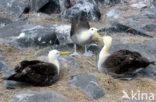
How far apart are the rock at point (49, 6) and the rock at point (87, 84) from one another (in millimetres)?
6355

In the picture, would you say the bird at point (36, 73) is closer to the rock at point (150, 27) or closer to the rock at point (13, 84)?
the rock at point (13, 84)

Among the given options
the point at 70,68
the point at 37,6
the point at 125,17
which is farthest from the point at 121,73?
the point at 37,6

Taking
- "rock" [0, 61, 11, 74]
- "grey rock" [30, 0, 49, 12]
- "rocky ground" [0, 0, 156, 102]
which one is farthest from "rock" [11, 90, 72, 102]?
"grey rock" [30, 0, 49, 12]

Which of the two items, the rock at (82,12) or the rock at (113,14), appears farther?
the rock at (113,14)

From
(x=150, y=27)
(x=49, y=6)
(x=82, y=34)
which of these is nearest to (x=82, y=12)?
(x=49, y=6)

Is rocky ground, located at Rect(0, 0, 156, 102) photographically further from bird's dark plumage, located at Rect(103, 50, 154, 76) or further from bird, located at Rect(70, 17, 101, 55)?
bird, located at Rect(70, 17, 101, 55)

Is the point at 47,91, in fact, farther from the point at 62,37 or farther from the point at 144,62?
the point at 62,37

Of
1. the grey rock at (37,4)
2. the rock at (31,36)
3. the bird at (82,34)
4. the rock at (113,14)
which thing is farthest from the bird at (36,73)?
the grey rock at (37,4)

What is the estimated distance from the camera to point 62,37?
914 cm

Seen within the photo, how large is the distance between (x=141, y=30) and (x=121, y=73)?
143 inches

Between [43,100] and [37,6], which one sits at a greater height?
[37,6]

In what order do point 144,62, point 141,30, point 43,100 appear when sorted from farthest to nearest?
1. point 141,30
2. point 144,62
3. point 43,100

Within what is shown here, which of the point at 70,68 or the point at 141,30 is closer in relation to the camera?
the point at 70,68

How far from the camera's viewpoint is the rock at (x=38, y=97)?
5477 mm
